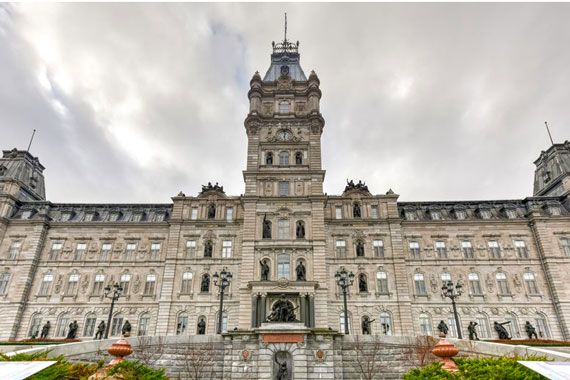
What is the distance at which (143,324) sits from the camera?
3862 centimetres

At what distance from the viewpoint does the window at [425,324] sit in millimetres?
37594

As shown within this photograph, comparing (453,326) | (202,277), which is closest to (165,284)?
(202,277)

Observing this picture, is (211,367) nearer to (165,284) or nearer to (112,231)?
(165,284)

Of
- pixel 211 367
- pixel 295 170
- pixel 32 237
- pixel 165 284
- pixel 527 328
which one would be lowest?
pixel 211 367

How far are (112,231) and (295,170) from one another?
2219 cm

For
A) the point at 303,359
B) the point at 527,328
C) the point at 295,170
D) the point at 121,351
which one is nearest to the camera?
the point at 121,351

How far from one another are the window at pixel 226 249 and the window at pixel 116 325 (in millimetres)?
12087

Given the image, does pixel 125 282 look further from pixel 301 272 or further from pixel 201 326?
pixel 301 272

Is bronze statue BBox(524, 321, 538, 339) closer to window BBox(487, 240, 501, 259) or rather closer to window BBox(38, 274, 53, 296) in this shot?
window BBox(487, 240, 501, 259)

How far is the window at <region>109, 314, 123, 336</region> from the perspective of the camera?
126 ft

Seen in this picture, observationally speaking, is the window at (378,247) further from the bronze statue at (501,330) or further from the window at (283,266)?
the bronze statue at (501,330)

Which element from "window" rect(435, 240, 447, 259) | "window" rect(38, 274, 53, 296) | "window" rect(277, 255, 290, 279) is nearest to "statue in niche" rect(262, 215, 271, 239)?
"window" rect(277, 255, 290, 279)

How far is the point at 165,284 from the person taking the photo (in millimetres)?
39438

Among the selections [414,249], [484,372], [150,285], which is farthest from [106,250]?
[484,372]
